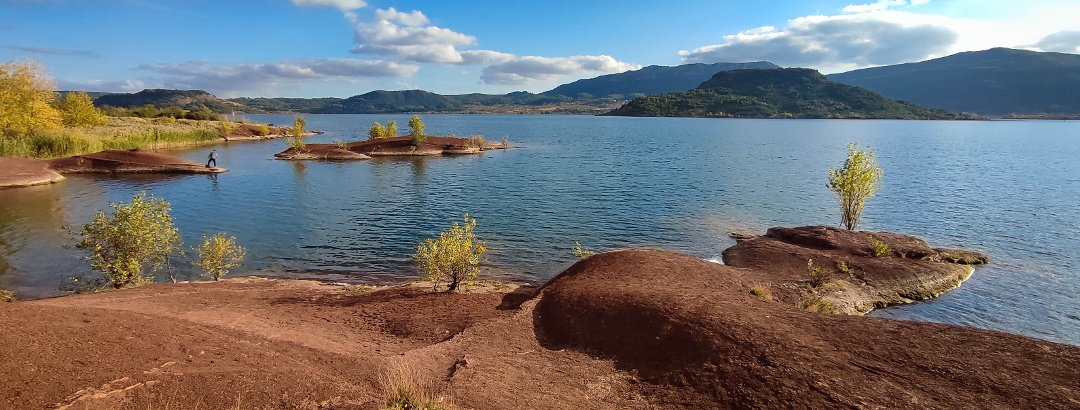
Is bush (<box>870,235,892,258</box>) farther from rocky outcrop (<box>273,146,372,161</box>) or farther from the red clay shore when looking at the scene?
rocky outcrop (<box>273,146,372,161</box>)

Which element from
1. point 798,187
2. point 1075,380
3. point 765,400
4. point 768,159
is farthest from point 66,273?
point 768,159

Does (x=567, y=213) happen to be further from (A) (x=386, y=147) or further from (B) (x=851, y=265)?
(A) (x=386, y=147)

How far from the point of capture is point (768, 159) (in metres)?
74.8

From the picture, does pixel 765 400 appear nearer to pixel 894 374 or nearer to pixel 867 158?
pixel 894 374

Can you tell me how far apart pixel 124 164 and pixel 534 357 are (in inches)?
2569

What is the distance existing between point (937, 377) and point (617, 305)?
23.9 feet

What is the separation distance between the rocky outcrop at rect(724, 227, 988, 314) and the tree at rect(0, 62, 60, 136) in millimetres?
75450

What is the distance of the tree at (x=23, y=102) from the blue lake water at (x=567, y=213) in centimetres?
1708

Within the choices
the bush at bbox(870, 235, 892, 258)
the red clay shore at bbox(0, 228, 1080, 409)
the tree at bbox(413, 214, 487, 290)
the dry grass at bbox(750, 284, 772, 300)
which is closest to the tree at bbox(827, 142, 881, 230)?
the bush at bbox(870, 235, 892, 258)

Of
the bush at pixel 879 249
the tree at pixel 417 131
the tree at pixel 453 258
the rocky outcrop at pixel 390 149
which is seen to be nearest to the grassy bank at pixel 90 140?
the rocky outcrop at pixel 390 149

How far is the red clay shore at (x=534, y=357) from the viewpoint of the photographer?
30.8 feet

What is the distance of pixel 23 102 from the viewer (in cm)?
6031

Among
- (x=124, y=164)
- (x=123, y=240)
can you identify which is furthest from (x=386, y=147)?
(x=123, y=240)

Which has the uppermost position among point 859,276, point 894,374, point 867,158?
point 867,158
